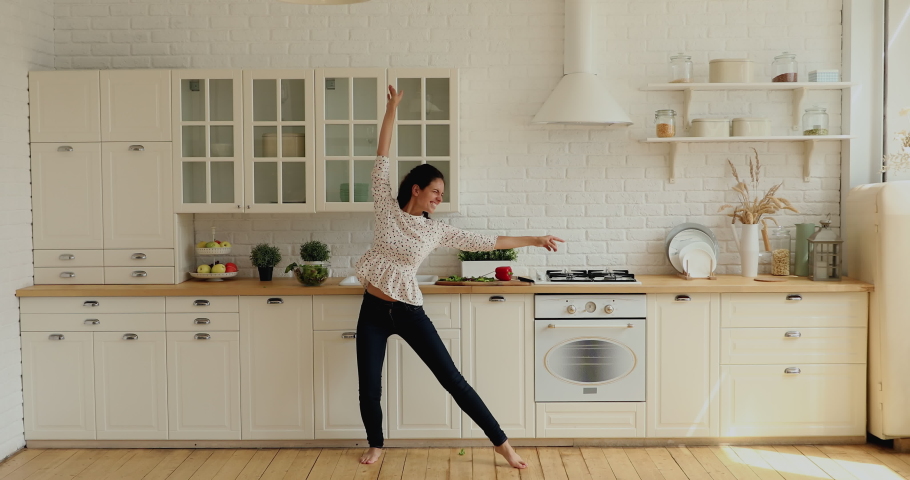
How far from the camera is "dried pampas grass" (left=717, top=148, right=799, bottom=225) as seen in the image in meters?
4.32

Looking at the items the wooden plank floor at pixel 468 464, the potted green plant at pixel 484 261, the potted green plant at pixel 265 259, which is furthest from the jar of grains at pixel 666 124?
the potted green plant at pixel 265 259

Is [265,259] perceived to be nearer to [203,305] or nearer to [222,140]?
[203,305]

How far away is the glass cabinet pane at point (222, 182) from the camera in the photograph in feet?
13.6

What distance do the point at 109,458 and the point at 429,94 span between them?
8.64 ft

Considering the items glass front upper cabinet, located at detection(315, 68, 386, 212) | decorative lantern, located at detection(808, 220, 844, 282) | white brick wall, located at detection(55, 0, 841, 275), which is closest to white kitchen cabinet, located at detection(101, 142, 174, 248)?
white brick wall, located at detection(55, 0, 841, 275)

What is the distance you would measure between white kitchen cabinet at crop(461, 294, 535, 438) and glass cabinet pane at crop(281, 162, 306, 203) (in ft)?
3.66

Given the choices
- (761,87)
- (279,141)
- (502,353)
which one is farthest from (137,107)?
(761,87)

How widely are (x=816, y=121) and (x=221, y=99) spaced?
3.45 metres

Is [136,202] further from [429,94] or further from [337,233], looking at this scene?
[429,94]

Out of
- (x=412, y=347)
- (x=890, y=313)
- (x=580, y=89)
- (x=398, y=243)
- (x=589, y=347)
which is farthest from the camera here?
(x=580, y=89)

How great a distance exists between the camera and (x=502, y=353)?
13.0ft

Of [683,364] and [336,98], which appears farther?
[336,98]

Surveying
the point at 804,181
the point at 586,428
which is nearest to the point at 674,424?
the point at 586,428

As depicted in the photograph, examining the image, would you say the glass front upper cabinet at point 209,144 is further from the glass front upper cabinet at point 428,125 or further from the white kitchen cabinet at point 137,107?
the glass front upper cabinet at point 428,125
